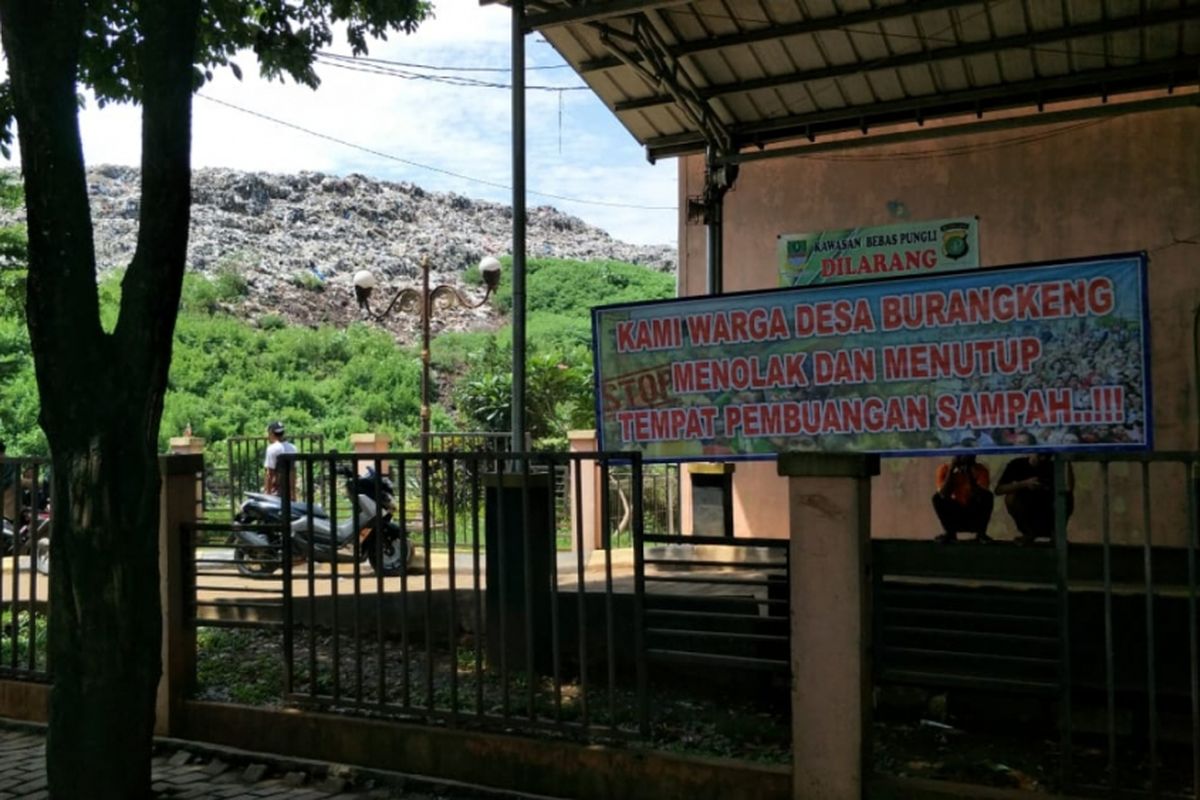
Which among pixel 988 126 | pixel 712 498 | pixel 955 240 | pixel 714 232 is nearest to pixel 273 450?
pixel 712 498

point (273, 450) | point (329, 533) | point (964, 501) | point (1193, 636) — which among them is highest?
point (273, 450)

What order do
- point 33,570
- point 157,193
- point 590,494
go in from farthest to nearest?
1. point 590,494
2. point 33,570
3. point 157,193

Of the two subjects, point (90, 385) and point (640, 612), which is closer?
point (90, 385)

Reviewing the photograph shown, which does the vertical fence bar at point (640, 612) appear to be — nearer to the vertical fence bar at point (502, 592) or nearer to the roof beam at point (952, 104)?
the vertical fence bar at point (502, 592)

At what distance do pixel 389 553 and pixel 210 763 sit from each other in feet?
13.7

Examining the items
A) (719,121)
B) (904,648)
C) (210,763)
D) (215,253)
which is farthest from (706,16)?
(215,253)

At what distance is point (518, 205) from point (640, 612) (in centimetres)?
333

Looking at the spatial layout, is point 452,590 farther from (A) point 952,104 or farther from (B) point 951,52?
(A) point 952,104

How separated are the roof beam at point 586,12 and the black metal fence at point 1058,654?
160 inches

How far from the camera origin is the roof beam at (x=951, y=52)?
7484 mm

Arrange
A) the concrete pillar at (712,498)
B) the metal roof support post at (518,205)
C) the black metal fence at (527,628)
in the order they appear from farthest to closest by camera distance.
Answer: the concrete pillar at (712,498)
the metal roof support post at (518,205)
the black metal fence at (527,628)

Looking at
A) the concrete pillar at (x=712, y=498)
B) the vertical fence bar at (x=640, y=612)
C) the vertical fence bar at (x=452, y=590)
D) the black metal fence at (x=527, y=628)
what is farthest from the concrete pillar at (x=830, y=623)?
the concrete pillar at (x=712, y=498)

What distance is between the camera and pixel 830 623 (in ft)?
14.3

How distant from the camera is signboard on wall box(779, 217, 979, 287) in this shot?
978 centimetres
